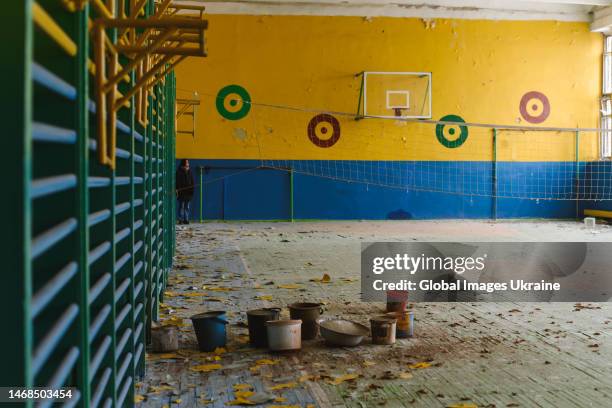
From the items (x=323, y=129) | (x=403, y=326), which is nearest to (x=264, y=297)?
(x=403, y=326)

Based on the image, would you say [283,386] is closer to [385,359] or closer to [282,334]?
[282,334]

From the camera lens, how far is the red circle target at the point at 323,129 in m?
14.9

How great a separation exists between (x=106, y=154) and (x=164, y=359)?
220 centimetres

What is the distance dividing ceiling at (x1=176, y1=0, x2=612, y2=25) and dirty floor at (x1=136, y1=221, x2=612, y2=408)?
900 cm

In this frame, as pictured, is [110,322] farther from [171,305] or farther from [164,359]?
[171,305]

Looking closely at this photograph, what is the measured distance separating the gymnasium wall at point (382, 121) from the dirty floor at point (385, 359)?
25.3ft

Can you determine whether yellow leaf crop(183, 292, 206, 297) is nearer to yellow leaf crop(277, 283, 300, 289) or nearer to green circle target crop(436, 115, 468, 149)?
yellow leaf crop(277, 283, 300, 289)

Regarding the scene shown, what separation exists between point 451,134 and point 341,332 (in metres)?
11.9

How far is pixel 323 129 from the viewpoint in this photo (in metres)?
15.0

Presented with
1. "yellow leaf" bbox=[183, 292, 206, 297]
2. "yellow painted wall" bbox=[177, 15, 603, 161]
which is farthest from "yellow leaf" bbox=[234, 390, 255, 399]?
"yellow painted wall" bbox=[177, 15, 603, 161]

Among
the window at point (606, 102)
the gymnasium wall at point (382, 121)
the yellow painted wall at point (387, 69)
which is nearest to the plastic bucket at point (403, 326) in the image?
the yellow painted wall at point (387, 69)

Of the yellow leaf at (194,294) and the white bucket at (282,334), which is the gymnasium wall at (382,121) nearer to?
the yellow leaf at (194,294)

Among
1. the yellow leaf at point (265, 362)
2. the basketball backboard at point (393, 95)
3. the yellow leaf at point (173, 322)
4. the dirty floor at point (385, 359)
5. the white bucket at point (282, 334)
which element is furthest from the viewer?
the basketball backboard at point (393, 95)
